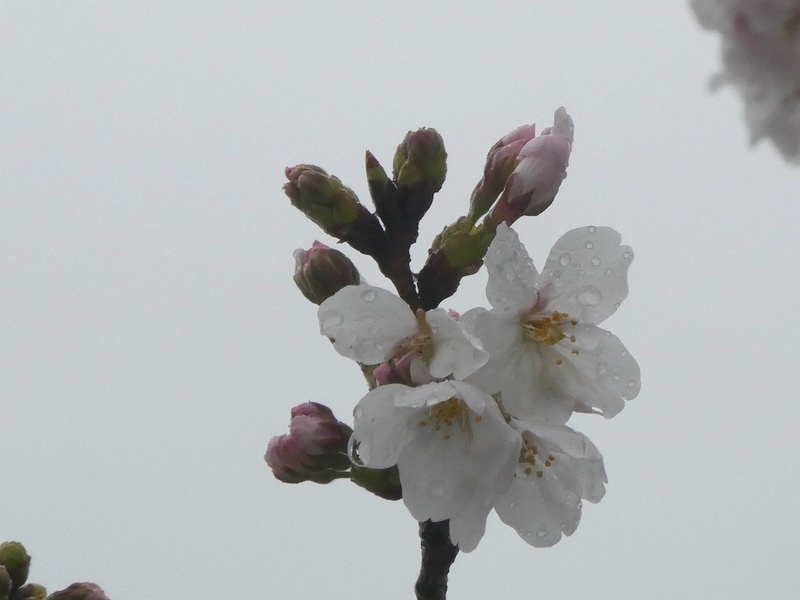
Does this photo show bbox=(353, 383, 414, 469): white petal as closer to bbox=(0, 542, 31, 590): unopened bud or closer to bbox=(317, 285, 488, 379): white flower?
bbox=(317, 285, 488, 379): white flower

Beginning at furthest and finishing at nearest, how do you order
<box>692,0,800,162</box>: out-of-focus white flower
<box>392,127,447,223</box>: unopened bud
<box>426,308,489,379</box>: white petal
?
<box>392,127,447,223</box>: unopened bud → <box>426,308,489,379</box>: white petal → <box>692,0,800,162</box>: out-of-focus white flower

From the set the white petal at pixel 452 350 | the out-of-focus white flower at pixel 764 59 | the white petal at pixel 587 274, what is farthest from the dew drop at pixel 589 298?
the out-of-focus white flower at pixel 764 59

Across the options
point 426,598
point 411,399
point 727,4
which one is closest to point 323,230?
point 411,399

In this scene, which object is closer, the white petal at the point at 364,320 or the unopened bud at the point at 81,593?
the white petal at the point at 364,320

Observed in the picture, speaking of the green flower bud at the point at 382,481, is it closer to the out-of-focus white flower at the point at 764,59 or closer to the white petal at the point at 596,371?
the white petal at the point at 596,371

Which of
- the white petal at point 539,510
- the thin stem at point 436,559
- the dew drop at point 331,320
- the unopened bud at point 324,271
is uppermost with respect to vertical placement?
the unopened bud at point 324,271

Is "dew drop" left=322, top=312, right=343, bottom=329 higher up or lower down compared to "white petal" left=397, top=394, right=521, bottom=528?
higher up

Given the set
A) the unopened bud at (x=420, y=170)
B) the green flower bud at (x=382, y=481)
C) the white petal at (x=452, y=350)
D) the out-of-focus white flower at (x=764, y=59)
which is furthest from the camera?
the unopened bud at (x=420, y=170)

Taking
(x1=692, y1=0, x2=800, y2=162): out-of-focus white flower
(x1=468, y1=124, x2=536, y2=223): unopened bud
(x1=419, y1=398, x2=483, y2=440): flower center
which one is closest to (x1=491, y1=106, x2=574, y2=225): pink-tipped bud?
(x1=468, y1=124, x2=536, y2=223): unopened bud
